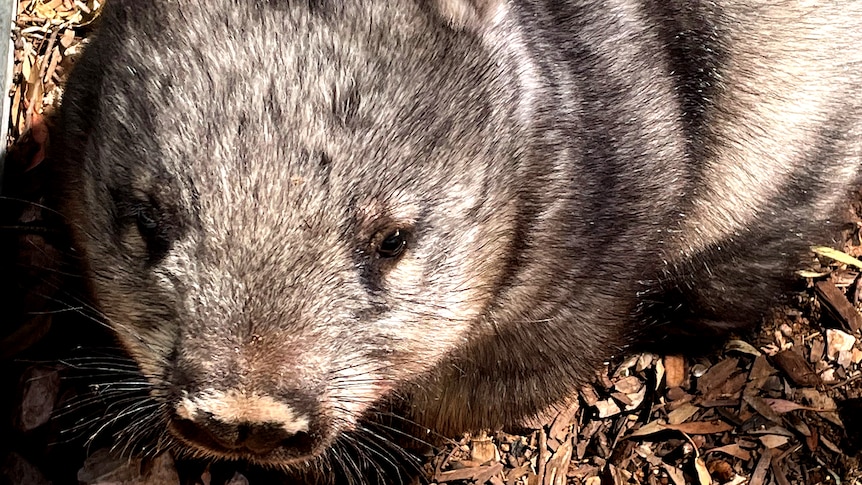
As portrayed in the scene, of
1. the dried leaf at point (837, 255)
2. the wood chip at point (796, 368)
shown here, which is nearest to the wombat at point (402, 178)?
the dried leaf at point (837, 255)

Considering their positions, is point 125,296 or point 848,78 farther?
point 848,78

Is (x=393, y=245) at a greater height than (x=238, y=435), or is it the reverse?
(x=393, y=245)

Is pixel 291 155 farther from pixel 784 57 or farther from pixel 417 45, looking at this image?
pixel 784 57

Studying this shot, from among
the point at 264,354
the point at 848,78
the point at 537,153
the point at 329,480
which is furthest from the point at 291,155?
the point at 848,78

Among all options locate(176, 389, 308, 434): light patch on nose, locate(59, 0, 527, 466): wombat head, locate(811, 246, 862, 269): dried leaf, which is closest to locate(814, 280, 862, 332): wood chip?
locate(811, 246, 862, 269): dried leaf

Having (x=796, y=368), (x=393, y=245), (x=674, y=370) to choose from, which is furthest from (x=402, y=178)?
(x=796, y=368)

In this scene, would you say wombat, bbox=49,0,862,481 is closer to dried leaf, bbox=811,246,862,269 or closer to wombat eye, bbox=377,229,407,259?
wombat eye, bbox=377,229,407,259

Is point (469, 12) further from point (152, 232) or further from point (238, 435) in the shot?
point (238, 435)
